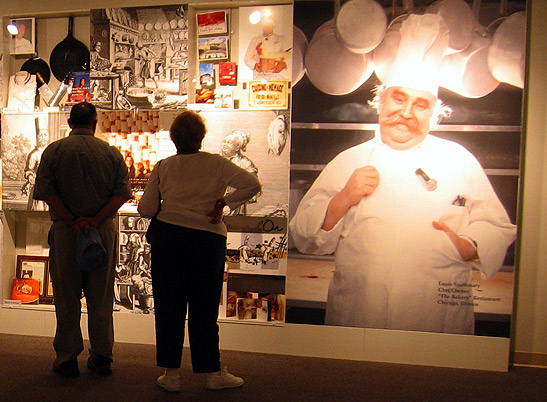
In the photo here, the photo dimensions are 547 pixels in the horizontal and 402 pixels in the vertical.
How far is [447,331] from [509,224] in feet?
2.43

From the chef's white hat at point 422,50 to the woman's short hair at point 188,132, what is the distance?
1355 mm

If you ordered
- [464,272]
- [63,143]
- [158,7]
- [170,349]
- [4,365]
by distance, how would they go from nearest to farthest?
1. [170,349]
2. [63,143]
3. [4,365]
4. [464,272]
5. [158,7]

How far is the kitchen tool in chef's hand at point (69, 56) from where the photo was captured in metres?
3.81

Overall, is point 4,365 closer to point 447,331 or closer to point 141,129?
point 141,129

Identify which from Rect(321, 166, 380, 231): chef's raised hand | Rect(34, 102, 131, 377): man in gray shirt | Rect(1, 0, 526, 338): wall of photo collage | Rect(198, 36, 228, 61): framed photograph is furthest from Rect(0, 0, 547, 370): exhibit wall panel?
Rect(198, 36, 228, 61): framed photograph

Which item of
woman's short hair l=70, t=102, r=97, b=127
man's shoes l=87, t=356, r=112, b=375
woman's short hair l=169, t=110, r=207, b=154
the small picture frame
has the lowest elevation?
man's shoes l=87, t=356, r=112, b=375

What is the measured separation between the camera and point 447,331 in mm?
3287

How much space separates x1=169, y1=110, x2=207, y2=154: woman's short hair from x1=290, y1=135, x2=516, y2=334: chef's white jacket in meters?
0.98

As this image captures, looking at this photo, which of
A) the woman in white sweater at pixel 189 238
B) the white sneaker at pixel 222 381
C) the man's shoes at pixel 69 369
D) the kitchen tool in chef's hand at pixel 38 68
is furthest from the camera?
the kitchen tool in chef's hand at pixel 38 68

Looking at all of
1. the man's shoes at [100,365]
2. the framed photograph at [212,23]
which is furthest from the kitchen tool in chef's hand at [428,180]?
the man's shoes at [100,365]

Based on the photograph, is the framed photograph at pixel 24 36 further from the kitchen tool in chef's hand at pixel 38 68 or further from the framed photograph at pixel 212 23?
the framed photograph at pixel 212 23

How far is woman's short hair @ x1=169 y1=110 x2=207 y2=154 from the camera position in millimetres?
2645

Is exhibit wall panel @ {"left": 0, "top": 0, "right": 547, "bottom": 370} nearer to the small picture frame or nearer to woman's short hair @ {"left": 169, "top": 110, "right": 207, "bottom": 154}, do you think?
woman's short hair @ {"left": 169, "top": 110, "right": 207, "bottom": 154}

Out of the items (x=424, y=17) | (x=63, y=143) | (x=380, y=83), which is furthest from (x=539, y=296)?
(x=63, y=143)
